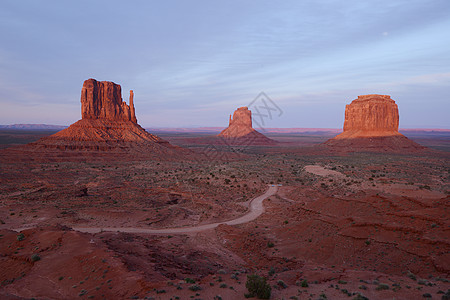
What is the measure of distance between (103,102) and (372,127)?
10912cm

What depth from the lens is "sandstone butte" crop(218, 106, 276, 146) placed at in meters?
160

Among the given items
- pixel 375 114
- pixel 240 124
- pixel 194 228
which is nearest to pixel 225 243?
pixel 194 228

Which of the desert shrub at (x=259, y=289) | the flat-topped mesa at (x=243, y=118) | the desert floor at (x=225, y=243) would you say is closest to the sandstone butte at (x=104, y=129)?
the desert floor at (x=225, y=243)

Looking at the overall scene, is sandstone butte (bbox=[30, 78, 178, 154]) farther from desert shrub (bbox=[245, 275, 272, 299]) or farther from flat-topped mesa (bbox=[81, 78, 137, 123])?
desert shrub (bbox=[245, 275, 272, 299])

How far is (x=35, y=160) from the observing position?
65.8 m

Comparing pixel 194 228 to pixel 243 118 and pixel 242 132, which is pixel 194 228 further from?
pixel 243 118

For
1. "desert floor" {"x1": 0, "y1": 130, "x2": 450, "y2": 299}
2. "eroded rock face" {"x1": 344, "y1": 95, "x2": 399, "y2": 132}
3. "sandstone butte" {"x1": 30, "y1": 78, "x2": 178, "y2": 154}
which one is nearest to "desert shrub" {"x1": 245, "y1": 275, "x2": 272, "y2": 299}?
"desert floor" {"x1": 0, "y1": 130, "x2": 450, "y2": 299}

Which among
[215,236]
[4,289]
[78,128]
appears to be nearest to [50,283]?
[4,289]

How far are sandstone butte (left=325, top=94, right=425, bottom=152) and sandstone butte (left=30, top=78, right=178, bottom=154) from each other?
73.5 m

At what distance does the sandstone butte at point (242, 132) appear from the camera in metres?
160

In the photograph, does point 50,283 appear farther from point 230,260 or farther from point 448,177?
point 448,177

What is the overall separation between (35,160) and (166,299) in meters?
74.0

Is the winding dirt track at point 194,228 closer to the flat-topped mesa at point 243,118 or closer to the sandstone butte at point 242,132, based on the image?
the sandstone butte at point 242,132

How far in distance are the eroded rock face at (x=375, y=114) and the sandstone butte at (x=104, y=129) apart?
3213 inches
